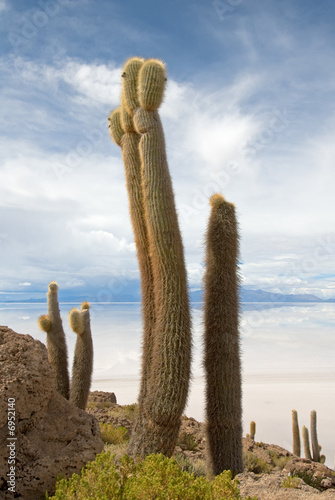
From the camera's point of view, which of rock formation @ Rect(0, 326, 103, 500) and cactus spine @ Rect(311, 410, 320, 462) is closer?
rock formation @ Rect(0, 326, 103, 500)

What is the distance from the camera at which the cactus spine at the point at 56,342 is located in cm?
1228

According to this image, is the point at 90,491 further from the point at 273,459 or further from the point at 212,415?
the point at 273,459

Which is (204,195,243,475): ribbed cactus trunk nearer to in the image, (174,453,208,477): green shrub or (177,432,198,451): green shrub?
(174,453,208,477): green shrub

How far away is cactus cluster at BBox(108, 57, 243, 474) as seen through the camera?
22.7 ft

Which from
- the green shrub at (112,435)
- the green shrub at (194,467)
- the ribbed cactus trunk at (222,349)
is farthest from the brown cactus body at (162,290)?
the green shrub at (112,435)

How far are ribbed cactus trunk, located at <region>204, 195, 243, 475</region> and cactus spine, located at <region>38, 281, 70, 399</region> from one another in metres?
5.84

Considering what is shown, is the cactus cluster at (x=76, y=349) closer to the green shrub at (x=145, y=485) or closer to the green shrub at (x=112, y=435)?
the green shrub at (x=112, y=435)

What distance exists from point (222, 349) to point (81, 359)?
18.3 ft

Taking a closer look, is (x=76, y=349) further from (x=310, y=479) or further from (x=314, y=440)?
(x=314, y=440)

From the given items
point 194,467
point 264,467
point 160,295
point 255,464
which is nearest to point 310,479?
point 264,467

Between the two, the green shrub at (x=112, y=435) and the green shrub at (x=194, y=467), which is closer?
the green shrub at (x=194, y=467)

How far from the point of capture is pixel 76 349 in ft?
39.8

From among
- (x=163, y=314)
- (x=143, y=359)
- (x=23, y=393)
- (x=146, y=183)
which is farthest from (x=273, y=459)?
(x=23, y=393)

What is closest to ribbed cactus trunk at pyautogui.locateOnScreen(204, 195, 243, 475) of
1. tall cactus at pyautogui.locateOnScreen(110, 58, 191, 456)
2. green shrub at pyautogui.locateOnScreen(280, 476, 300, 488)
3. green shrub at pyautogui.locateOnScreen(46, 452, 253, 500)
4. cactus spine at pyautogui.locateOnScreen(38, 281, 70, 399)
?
tall cactus at pyautogui.locateOnScreen(110, 58, 191, 456)
